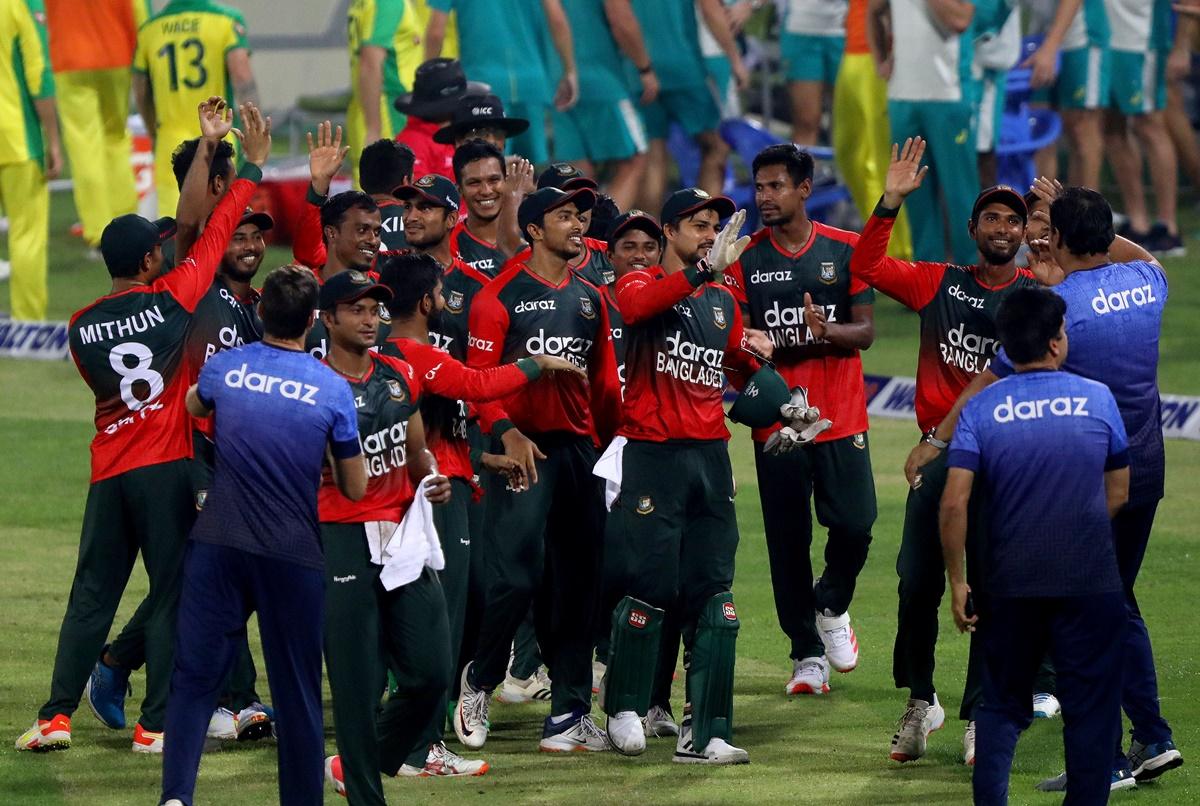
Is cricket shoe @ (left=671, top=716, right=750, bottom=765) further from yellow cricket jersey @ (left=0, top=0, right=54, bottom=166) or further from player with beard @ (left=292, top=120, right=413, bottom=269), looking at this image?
yellow cricket jersey @ (left=0, top=0, right=54, bottom=166)

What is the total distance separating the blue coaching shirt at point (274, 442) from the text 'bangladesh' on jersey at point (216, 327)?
1348mm

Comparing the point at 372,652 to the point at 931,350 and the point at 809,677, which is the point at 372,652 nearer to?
the point at 809,677

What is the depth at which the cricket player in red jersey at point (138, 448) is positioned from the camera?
341 inches

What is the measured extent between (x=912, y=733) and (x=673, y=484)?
137cm

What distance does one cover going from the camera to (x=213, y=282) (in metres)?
9.07

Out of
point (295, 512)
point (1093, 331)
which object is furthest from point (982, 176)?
point (295, 512)

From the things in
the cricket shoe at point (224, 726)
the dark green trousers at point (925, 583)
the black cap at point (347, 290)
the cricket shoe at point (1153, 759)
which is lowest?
the cricket shoe at point (224, 726)

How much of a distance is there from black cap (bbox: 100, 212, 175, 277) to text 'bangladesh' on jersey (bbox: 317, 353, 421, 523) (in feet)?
3.70

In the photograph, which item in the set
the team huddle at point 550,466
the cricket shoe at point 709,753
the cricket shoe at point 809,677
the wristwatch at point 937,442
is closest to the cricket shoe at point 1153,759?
the team huddle at point 550,466

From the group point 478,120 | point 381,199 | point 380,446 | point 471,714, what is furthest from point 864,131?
point 380,446

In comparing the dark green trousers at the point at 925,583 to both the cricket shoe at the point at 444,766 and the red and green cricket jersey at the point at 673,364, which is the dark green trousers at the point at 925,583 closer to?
the red and green cricket jersey at the point at 673,364

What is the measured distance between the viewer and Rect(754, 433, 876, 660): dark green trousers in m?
10.0

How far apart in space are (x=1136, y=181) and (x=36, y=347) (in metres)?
9.05

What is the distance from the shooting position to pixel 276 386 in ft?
24.4
